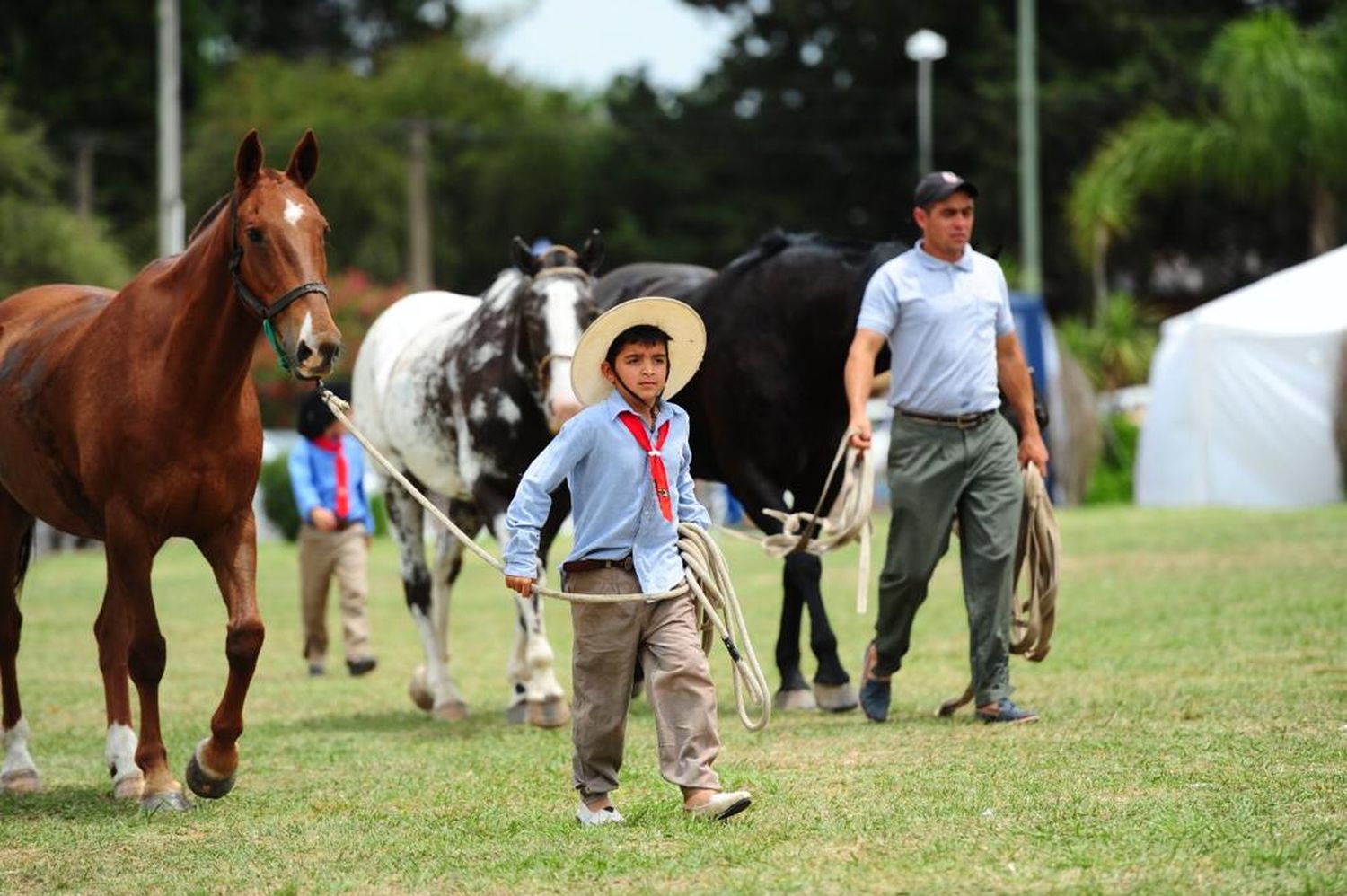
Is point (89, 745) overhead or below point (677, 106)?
Answer: below

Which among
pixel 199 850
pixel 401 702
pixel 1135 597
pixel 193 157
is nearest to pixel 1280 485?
pixel 1135 597

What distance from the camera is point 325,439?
45.4ft

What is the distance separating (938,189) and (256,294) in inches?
117

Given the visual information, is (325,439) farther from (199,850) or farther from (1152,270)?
(1152,270)

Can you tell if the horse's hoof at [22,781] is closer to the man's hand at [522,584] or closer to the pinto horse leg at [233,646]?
the pinto horse leg at [233,646]

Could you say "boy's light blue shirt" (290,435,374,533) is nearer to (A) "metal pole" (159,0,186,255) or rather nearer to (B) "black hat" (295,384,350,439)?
(B) "black hat" (295,384,350,439)

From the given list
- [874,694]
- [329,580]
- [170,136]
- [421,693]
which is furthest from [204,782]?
[170,136]

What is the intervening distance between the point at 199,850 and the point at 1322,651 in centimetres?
644

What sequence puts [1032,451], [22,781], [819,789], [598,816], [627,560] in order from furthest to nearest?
1. [1032,451]
2. [22,781]
3. [819,789]
4. [627,560]
5. [598,816]

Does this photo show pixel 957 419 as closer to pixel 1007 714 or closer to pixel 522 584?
pixel 1007 714

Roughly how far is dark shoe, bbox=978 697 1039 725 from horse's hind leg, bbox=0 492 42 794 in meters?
4.01

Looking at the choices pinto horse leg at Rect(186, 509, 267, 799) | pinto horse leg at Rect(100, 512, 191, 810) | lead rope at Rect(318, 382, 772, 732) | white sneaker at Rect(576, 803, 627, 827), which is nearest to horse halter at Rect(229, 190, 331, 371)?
pinto horse leg at Rect(186, 509, 267, 799)

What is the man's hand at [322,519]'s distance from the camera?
1352cm

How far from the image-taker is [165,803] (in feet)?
24.5
